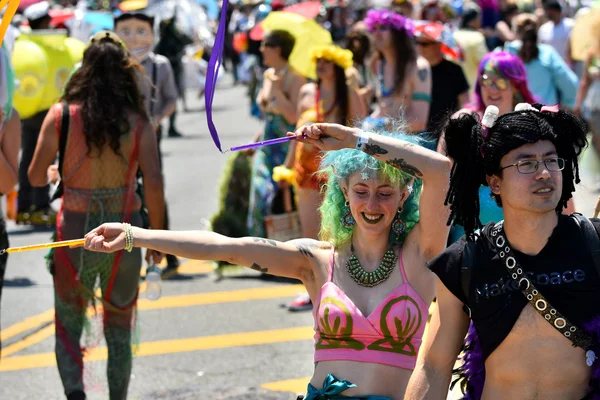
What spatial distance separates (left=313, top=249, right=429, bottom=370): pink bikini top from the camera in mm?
4156

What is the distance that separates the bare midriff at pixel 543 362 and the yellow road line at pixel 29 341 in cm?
484

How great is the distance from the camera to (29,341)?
25.9 feet

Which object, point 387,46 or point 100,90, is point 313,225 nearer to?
point 387,46

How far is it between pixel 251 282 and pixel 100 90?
13.3 ft

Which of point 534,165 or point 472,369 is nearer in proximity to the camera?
point 534,165

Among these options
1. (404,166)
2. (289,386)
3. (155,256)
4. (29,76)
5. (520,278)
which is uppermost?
(404,166)

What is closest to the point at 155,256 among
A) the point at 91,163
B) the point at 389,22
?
the point at 91,163

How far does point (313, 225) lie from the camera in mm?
8383

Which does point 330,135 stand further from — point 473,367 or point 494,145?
point 473,367

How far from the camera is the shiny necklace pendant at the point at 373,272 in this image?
4.27 meters

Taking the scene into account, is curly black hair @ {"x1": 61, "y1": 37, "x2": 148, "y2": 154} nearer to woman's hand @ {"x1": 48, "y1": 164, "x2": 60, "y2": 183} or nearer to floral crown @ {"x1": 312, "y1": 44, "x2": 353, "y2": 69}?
woman's hand @ {"x1": 48, "y1": 164, "x2": 60, "y2": 183}

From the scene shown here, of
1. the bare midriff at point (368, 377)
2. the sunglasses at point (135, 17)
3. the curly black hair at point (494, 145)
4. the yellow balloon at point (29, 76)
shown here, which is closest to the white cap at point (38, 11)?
the yellow balloon at point (29, 76)

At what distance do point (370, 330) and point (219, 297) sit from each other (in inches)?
198

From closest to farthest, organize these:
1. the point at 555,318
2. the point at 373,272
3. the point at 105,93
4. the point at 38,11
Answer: the point at 555,318 → the point at 373,272 → the point at 105,93 → the point at 38,11
